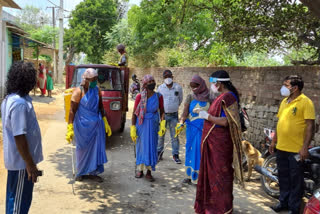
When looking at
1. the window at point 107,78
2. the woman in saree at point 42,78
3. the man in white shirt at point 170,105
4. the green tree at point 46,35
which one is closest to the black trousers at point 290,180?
the man in white shirt at point 170,105

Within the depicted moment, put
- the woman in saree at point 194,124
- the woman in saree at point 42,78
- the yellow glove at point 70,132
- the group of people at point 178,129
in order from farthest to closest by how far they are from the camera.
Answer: the woman in saree at point 42,78, the woman in saree at point 194,124, the yellow glove at point 70,132, the group of people at point 178,129

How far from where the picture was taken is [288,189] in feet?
14.1

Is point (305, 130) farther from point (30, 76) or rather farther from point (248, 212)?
point (30, 76)

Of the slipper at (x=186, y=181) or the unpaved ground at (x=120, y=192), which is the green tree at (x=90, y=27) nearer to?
the unpaved ground at (x=120, y=192)

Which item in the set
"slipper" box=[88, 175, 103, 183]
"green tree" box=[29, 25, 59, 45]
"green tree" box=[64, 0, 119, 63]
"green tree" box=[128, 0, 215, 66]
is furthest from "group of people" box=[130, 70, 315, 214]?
"green tree" box=[29, 25, 59, 45]

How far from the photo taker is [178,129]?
16.4ft

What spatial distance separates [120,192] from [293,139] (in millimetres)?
2704

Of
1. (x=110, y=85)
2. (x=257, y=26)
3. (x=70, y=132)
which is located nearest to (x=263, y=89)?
(x=257, y=26)

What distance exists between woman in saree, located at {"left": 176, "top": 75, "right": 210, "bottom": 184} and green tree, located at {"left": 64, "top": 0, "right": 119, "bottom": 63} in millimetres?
29717

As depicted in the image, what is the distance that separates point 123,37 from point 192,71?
17.9 metres

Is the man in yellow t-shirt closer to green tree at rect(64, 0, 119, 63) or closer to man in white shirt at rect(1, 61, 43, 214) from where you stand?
man in white shirt at rect(1, 61, 43, 214)

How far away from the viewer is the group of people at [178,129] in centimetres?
282

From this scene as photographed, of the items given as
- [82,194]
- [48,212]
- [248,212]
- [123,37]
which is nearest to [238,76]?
[248,212]

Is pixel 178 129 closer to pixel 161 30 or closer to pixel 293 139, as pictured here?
pixel 293 139
